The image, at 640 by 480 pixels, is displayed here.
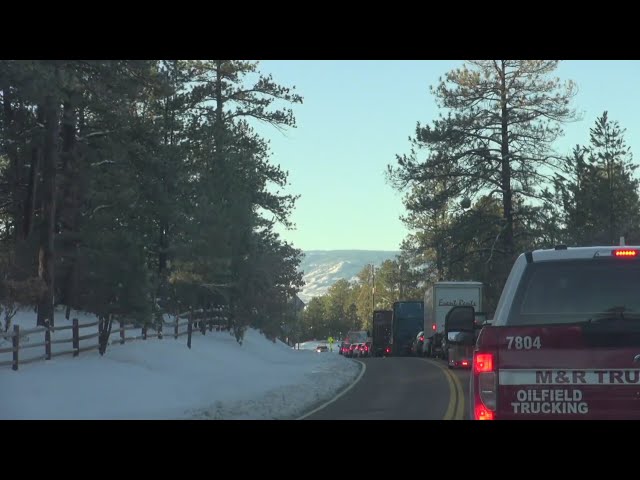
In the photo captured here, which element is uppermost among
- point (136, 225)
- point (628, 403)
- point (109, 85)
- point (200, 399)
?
point (109, 85)

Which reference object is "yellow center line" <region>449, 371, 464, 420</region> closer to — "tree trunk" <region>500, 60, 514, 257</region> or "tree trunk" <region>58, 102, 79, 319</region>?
"tree trunk" <region>58, 102, 79, 319</region>

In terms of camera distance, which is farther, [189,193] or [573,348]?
[189,193]

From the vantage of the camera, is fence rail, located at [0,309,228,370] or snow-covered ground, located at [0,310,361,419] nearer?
snow-covered ground, located at [0,310,361,419]

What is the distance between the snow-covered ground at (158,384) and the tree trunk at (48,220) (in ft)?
3.89

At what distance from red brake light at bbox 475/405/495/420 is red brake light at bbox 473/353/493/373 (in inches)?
9.8

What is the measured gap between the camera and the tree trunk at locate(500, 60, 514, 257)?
5312 centimetres

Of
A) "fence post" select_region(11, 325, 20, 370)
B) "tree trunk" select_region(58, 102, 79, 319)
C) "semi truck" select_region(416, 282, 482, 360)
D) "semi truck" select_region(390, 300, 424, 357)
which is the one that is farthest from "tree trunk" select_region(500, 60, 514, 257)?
"fence post" select_region(11, 325, 20, 370)

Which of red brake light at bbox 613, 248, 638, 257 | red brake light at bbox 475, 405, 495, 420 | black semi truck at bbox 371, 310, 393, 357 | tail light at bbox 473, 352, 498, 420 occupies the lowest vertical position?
black semi truck at bbox 371, 310, 393, 357

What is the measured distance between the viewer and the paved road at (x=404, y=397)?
1970 centimetres
